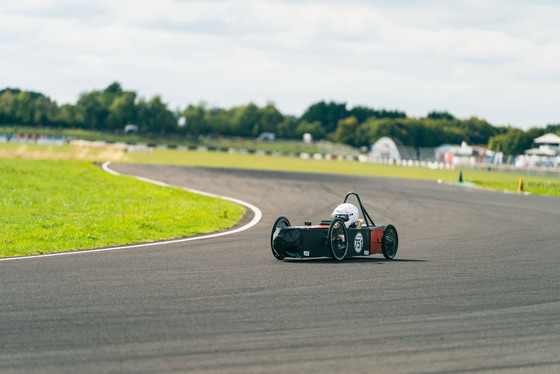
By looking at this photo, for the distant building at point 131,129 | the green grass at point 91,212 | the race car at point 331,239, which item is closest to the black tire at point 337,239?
the race car at point 331,239

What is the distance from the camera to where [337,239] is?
12023 mm

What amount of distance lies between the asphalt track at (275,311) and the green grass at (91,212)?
1.71 meters

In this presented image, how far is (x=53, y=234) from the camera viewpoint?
15.0m

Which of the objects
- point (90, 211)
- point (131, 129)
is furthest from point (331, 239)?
point (131, 129)

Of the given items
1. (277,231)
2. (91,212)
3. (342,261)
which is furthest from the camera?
(91,212)

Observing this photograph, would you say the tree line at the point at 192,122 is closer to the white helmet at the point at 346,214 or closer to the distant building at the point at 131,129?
the distant building at the point at 131,129

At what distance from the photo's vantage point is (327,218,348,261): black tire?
1182 centimetres

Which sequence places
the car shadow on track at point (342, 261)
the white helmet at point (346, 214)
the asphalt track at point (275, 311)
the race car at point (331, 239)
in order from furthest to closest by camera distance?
the white helmet at point (346, 214) → the car shadow on track at point (342, 261) → the race car at point (331, 239) → the asphalt track at point (275, 311)

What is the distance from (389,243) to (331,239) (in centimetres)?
161

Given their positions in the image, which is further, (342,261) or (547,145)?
(547,145)

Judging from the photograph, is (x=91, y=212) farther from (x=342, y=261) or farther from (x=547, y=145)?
(x=547, y=145)

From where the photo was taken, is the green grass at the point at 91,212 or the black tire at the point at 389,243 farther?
the green grass at the point at 91,212

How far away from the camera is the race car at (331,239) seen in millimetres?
11789

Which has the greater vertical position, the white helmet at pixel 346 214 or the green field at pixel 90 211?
the white helmet at pixel 346 214
